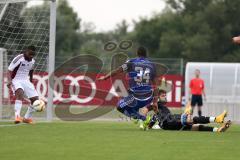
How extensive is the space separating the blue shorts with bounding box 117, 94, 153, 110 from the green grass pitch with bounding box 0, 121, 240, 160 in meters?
1.16

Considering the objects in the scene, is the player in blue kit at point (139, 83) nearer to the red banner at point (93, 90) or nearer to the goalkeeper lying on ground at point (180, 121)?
the goalkeeper lying on ground at point (180, 121)

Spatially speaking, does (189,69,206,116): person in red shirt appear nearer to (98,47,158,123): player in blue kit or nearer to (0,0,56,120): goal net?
(0,0,56,120): goal net

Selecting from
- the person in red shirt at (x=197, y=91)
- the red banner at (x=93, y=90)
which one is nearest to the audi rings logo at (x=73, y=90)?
the red banner at (x=93, y=90)

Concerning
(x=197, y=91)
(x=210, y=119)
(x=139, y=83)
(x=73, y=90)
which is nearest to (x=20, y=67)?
(x=139, y=83)

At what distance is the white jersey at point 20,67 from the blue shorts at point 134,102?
3.35 m

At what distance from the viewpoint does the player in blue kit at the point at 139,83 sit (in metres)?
17.9

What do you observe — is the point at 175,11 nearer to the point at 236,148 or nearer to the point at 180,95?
the point at 180,95

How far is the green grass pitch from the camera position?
11.4 m

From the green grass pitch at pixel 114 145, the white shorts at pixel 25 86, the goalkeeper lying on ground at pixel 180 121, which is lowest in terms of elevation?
the green grass pitch at pixel 114 145

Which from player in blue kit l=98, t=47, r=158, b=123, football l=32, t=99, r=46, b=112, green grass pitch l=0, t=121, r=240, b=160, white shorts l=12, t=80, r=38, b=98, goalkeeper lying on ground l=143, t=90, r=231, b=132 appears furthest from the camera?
white shorts l=12, t=80, r=38, b=98

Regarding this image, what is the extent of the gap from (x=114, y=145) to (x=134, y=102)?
16.1ft

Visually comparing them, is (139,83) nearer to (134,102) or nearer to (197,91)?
(134,102)

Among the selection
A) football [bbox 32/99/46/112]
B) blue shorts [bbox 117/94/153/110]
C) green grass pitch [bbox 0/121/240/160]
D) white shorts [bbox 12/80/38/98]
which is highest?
white shorts [bbox 12/80/38/98]

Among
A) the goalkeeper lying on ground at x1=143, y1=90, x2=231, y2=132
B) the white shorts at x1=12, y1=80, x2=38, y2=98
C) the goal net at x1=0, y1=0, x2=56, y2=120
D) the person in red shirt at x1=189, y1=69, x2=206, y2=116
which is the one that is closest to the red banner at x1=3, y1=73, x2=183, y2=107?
the person in red shirt at x1=189, y1=69, x2=206, y2=116
